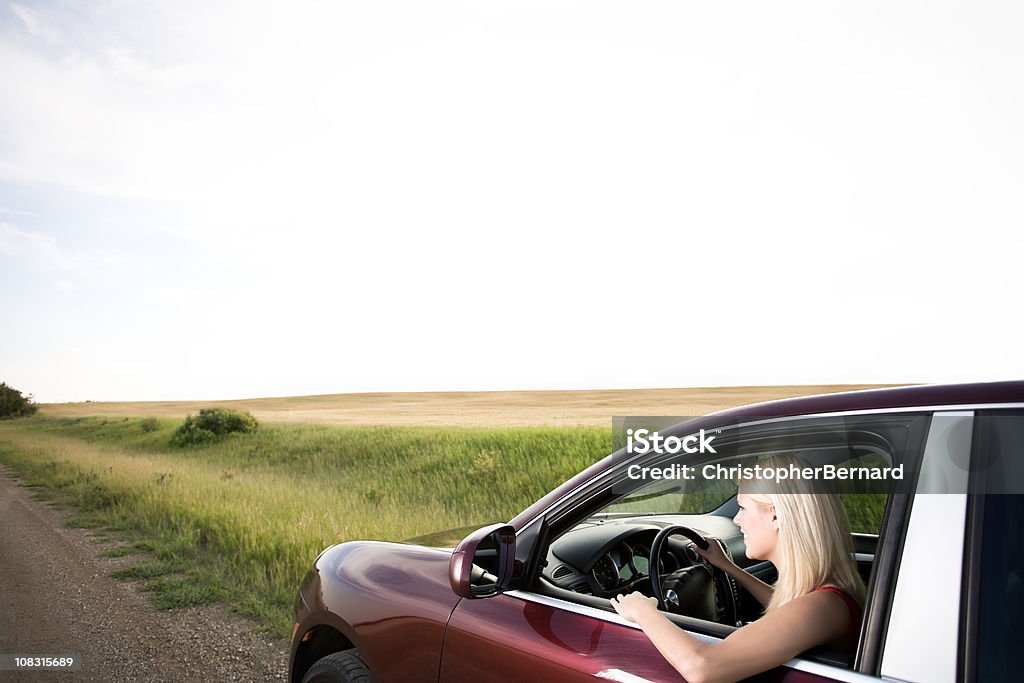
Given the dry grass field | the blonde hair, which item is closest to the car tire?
the blonde hair

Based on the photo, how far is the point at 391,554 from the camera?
9.68 ft

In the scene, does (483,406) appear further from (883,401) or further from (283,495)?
(883,401)

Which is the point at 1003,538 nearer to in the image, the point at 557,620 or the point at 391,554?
the point at 557,620

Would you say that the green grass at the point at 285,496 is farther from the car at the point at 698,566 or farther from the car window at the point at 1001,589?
the car window at the point at 1001,589

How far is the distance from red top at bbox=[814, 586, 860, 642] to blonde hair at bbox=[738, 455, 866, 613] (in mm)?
16

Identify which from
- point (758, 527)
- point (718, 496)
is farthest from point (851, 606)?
point (718, 496)

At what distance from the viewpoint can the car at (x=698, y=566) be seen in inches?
57.1

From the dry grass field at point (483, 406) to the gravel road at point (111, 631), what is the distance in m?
17.5

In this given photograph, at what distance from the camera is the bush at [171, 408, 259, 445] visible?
29.1 m

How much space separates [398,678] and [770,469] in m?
1.44

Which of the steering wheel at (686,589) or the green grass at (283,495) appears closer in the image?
the steering wheel at (686,589)

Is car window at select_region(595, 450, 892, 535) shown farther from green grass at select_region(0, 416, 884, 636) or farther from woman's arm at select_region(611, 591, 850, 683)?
woman's arm at select_region(611, 591, 850, 683)

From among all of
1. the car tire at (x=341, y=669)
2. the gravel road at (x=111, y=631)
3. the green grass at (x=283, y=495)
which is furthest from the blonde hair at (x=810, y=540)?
the green grass at (x=283, y=495)

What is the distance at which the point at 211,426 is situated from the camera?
30.2m
